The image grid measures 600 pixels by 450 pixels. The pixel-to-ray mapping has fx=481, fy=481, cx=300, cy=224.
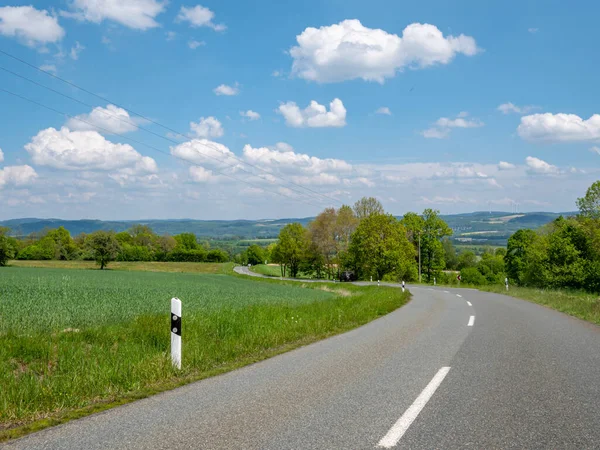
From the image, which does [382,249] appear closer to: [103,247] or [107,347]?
[103,247]

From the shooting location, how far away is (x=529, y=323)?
1356 cm

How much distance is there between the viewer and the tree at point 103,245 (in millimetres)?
72375

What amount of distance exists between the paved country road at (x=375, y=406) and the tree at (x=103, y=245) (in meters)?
70.0

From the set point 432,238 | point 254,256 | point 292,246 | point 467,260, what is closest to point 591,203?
point 432,238

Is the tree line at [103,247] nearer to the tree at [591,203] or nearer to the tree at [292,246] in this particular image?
the tree at [292,246]

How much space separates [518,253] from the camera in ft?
249

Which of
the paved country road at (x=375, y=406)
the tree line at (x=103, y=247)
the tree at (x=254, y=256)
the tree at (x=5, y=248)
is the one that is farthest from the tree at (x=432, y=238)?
the tree at (x=254, y=256)

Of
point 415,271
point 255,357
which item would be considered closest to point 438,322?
point 255,357

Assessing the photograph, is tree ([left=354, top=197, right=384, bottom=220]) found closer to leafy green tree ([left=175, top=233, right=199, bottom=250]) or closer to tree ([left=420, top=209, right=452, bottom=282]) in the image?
tree ([left=420, top=209, right=452, bottom=282])

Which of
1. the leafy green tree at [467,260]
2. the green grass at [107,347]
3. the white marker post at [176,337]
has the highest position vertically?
the white marker post at [176,337]

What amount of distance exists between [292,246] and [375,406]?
82.9 m

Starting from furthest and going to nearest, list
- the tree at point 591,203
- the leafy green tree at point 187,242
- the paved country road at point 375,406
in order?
the leafy green tree at point 187,242, the tree at point 591,203, the paved country road at point 375,406

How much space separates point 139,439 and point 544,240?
232 ft

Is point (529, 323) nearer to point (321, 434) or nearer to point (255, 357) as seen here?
point (255, 357)
